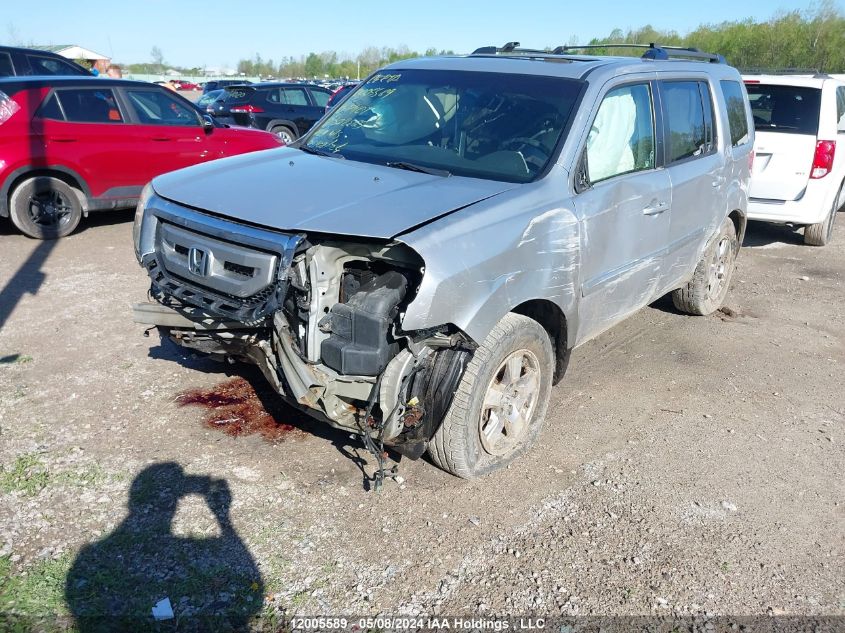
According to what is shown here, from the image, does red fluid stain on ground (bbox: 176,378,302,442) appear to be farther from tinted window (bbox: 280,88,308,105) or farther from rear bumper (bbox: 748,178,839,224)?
tinted window (bbox: 280,88,308,105)

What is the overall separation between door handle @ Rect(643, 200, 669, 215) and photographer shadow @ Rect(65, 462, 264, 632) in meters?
2.90

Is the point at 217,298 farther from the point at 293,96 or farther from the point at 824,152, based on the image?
the point at 293,96

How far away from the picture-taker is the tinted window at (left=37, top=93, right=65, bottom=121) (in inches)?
308

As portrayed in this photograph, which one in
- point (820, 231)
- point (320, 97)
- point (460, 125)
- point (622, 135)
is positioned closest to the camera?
point (460, 125)

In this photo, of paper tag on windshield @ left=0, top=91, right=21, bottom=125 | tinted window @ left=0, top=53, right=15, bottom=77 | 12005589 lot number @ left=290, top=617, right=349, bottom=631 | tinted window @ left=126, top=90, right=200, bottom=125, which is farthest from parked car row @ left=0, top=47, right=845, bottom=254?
12005589 lot number @ left=290, top=617, right=349, bottom=631

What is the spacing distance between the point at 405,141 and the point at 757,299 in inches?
170

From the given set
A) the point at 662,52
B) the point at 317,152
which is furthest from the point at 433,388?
the point at 662,52

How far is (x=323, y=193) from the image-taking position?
345 centimetres

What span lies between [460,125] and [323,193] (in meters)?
1.13

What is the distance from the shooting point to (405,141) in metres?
4.26

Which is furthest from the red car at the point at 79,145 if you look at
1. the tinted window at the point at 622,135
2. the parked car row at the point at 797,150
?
the tinted window at the point at 622,135

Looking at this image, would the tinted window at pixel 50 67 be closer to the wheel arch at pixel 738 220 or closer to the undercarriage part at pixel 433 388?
the wheel arch at pixel 738 220

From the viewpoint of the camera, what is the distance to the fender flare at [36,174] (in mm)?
7629

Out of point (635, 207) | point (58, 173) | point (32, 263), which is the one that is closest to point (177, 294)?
point (635, 207)
